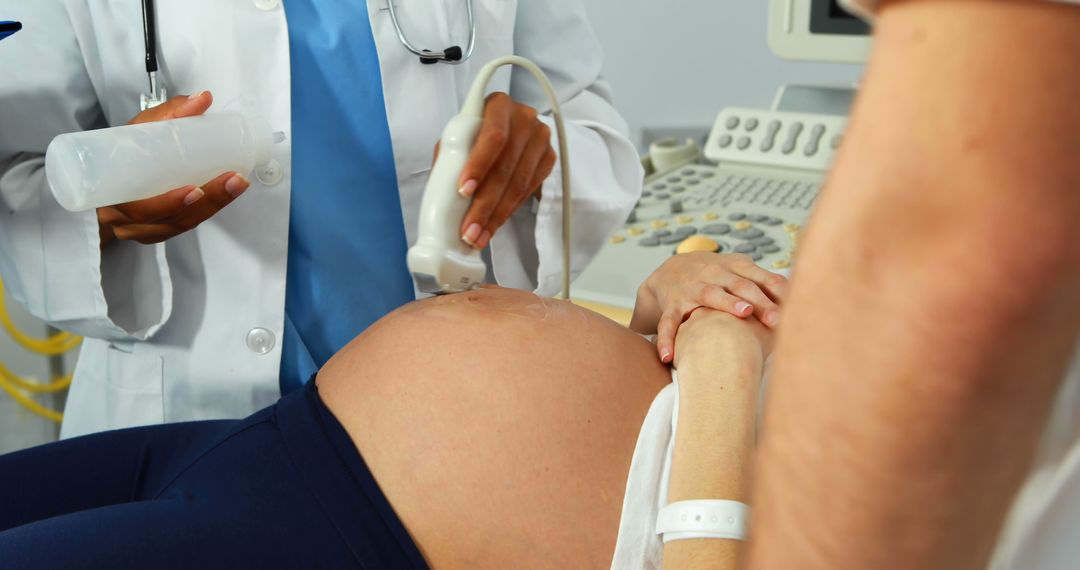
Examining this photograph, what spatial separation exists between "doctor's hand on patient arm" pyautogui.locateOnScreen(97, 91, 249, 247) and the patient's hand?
16.8 inches

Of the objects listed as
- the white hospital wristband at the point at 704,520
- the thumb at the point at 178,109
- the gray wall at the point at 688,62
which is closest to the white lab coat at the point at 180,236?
the thumb at the point at 178,109

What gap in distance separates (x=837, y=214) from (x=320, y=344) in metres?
0.88

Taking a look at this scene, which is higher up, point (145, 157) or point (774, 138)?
point (145, 157)

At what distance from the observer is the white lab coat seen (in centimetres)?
101

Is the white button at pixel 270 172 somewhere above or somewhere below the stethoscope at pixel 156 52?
below

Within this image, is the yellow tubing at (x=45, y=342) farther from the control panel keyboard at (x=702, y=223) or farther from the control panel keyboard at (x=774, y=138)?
the control panel keyboard at (x=774, y=138)

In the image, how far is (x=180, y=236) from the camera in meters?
1.07

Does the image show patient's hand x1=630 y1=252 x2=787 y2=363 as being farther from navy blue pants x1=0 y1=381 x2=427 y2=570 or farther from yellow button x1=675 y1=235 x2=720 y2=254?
navy blue pants x1=0 y1=381 x2=427 y2=570

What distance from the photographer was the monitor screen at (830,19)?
148 centimetres

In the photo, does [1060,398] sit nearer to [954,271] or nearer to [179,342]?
[954,271]

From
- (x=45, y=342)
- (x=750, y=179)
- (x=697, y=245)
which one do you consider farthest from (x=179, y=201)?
(x=45, y=342)

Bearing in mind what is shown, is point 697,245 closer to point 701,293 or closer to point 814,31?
point 701,293

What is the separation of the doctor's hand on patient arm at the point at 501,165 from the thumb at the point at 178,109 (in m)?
0.26

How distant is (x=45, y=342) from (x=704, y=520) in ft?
5.03
